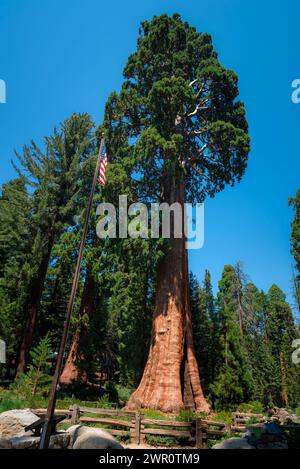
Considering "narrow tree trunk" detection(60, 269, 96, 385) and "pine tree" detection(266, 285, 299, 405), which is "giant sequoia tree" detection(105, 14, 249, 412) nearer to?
"narrow tree trunk" detection(60, 269, 96, 385)

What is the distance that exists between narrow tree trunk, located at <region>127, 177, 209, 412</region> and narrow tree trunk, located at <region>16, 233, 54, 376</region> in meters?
6.36

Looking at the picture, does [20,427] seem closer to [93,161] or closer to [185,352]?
[185,352]

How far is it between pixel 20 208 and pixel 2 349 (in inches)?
331

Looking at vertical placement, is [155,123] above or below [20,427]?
above

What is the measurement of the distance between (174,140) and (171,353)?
967 cm

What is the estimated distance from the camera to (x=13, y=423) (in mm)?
7453

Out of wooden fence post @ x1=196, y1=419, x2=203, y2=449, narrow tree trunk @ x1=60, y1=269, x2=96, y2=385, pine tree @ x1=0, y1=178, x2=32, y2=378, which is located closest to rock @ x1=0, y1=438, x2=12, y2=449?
wooden fence post @ x1=196, y1=419, x2=203, y2=449

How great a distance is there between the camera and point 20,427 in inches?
291

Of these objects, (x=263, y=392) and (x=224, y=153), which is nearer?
(x=224, y=153)

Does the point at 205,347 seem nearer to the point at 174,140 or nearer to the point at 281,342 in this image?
the point at 174,140

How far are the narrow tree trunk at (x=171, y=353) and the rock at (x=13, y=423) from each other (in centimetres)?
536

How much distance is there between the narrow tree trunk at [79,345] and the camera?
1670cm

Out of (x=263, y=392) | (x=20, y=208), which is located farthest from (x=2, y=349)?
(x=263, y=392)

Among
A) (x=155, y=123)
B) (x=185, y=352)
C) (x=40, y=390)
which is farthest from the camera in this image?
(x=155, y=123)
